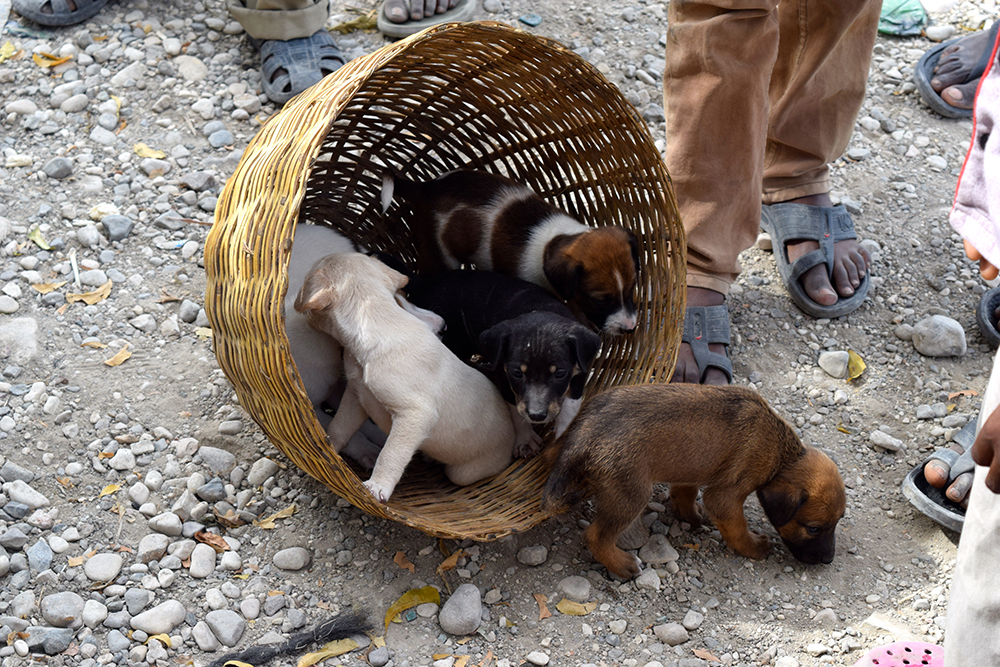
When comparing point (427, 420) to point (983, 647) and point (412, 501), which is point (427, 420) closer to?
point (412, 501)

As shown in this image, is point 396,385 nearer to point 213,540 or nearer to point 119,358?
point 213,540

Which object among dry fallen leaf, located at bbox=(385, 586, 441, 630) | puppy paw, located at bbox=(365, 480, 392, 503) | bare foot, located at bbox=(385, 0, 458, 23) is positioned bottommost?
dry fallen leaf, located at bbox=(385, 586, 441, 630)

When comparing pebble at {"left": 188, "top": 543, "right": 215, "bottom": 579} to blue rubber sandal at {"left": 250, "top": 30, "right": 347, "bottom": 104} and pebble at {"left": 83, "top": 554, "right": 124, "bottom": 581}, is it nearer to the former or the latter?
pebble at {"left": 83, "top": 554, "right": 124, "bottom": 581}

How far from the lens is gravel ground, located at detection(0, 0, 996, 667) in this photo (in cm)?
312

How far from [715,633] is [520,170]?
2.43 metres

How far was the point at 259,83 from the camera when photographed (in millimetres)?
5613

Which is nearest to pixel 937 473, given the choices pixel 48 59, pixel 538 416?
pixel 538 416

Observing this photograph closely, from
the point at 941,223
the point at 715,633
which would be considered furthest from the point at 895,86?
the point at 715,633

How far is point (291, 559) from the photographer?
10.8ft

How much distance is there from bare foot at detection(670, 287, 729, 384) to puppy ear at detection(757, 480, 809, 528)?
88cm

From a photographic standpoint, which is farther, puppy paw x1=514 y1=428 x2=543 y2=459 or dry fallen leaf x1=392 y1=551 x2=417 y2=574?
puppy paw x1=514 y1=428 x2=543 y2=459

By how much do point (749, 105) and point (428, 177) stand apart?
64.5 inches

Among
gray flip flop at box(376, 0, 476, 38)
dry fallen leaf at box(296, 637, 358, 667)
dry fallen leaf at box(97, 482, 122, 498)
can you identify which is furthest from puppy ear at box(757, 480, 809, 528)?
gray flip flop at box(376, 0, 476, 38)

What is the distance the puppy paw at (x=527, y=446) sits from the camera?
3717 millimetres
